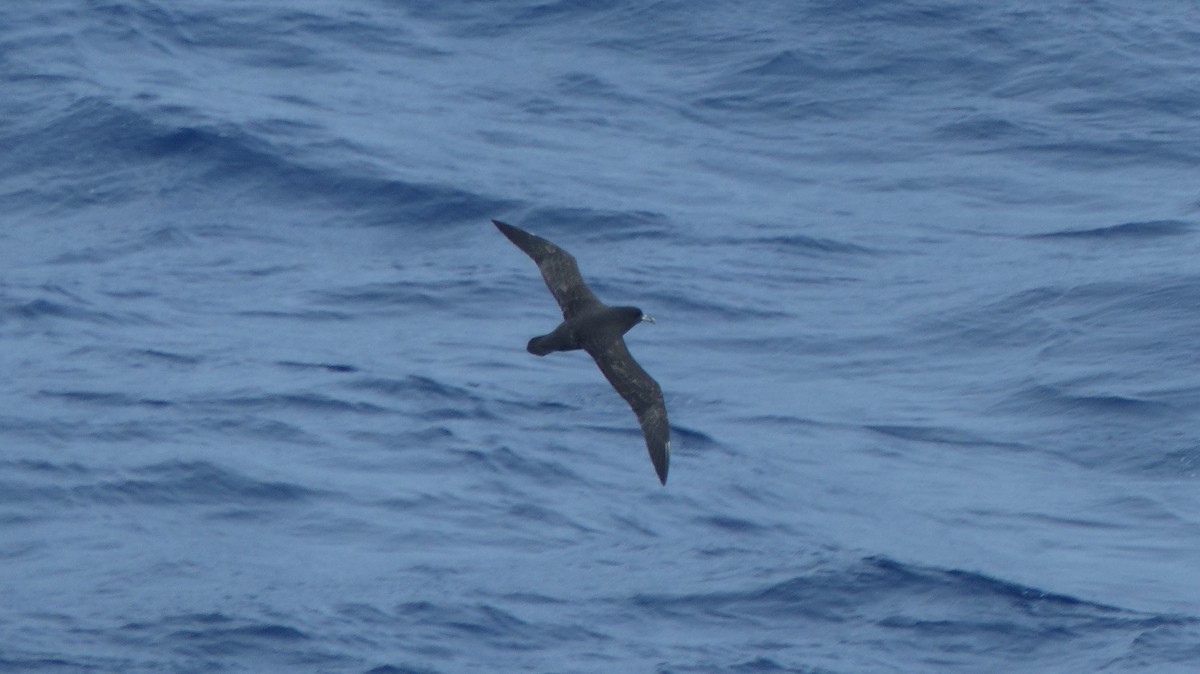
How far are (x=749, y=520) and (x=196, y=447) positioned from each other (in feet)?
14.3

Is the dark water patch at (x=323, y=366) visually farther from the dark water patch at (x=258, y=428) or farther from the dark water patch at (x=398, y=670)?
the dark water patch at (x=398, y=670)

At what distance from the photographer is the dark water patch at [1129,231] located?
21875 mm

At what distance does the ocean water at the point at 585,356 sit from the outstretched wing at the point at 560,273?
3.17m

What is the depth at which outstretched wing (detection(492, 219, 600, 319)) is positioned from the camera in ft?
43.1

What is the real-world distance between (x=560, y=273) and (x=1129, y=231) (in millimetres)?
10173

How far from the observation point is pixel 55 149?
23125 millimetres

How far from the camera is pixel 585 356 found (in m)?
20.6

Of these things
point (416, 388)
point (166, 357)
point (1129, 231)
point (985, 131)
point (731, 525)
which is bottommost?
point (731, 525)

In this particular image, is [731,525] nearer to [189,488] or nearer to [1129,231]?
[189,488]

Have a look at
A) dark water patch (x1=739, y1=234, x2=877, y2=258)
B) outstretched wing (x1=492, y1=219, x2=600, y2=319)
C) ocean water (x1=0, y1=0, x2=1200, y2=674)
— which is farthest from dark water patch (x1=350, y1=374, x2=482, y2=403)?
outstretched wing (x1=492, y1=219, x2=600, y2=319)

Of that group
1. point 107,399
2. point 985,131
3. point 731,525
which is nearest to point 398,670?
point 731,525

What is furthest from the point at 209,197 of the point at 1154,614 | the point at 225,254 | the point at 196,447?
the point at 1154,614

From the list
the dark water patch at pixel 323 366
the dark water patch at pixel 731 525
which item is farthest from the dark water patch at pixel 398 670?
the dark water patch at pixel 323 366

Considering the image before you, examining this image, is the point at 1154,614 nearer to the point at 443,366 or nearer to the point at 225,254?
the point at 443,366
